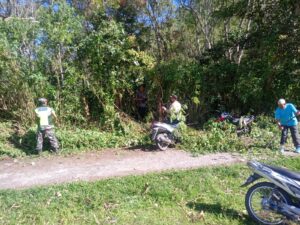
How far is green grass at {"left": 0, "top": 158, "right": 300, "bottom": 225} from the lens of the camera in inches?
217

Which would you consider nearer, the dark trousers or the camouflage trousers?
the dark trousers

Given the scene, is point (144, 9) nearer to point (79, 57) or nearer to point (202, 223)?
point (79, 57)

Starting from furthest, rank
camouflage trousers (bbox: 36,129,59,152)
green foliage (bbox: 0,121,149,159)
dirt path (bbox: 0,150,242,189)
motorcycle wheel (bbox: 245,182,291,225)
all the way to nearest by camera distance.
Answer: green foliage (bbox: 0,121,149,159) < camouflage trousers (bbox: 36,129,59,152) < dirt path (bbox: 0,150,242,189) < motorcycle wheel (bbox: 245,182,291,225)

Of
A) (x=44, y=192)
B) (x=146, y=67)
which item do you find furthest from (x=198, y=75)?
(x=44, y=192)

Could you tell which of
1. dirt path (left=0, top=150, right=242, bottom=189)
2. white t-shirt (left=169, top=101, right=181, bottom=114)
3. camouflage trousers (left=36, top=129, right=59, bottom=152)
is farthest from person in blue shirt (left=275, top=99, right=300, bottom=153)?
camouflage trousers (left=36, top=129, right=59, bottom=152)

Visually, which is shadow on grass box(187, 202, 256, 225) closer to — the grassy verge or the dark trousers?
the grassy verge

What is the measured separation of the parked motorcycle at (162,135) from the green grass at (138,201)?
7.61 ft

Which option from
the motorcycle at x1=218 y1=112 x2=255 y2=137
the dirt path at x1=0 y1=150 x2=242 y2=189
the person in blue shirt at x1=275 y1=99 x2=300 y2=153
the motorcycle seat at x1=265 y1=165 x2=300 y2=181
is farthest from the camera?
the motorcycle at x1=218 y1=112 x2=255 y2=137

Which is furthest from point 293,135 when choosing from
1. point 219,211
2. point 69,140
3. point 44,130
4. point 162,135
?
point 44,130

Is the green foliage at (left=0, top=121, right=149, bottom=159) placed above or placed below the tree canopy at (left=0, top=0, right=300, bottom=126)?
below

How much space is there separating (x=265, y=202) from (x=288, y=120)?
442 centimetres

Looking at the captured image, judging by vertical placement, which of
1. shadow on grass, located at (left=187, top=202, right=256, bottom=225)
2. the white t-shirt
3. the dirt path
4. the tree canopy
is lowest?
shadow on grass, located at (left=187, top=202, right=256, bottom=225)

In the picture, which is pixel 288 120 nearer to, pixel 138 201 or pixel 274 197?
pixel 274 197

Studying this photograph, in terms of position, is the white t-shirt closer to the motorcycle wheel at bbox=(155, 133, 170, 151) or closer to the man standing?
the motorcycle wheel at bbox=(155, 133, 170, 151)
